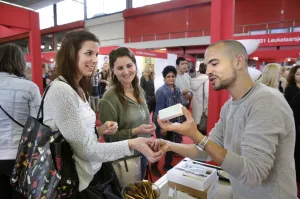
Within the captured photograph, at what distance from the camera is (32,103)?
1.68m

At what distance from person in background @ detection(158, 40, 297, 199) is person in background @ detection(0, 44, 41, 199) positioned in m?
1.15

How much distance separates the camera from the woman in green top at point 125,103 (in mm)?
1605

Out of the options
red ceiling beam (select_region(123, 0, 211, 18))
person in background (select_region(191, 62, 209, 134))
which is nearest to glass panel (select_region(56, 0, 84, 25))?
red ceiling beam (select_region(123, 0, 211, 18))

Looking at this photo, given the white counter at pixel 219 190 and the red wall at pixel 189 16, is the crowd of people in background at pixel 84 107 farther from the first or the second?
the red wall at pixel 189 16

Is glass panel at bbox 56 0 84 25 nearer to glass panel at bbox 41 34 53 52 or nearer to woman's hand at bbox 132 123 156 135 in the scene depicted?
glass panel at bbox 41 34 53 52

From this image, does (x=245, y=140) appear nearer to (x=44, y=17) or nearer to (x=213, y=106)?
(x=213, y=106)

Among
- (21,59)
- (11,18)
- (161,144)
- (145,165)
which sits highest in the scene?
(11,18)

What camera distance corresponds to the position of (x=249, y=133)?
917 millimetres

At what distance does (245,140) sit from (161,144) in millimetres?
504

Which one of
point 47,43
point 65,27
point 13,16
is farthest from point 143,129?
point 47,43

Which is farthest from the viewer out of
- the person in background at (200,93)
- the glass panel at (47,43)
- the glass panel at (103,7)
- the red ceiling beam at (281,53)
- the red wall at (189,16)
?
the glass panel at (47,43)

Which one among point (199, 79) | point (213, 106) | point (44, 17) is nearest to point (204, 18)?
point (199, 79)

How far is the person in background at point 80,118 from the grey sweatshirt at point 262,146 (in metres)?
0.42

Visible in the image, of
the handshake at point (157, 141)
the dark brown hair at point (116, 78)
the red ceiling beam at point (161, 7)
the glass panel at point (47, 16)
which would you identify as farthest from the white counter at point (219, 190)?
the glass panel at point (47, 16)
